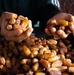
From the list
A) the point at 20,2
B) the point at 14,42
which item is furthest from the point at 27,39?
the point at 20,2

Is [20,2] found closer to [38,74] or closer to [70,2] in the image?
[38,74]

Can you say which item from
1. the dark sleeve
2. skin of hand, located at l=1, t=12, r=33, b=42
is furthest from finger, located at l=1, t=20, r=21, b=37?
the dark sleeve

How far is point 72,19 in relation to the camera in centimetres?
99

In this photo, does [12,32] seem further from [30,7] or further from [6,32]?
[30,7]

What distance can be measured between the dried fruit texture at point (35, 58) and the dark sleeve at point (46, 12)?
0.97 feet

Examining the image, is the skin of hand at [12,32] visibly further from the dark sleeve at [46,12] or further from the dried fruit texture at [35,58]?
the dark sleeve at [46,12]

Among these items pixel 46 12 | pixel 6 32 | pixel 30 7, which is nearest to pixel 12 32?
pixel 6 32

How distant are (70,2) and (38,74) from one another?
165 cm

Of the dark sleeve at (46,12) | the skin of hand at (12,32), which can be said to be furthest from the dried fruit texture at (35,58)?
the dark sleeve at (46,12)

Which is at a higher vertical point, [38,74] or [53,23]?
[53,23]

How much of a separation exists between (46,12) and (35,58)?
0.48 metres

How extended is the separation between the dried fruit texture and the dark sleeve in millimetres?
297

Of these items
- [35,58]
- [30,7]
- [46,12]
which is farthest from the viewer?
[30,7]

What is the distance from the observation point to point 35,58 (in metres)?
0.91
